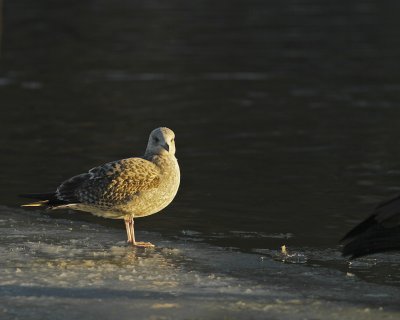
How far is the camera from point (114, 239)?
11.0m

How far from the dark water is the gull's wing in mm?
1263

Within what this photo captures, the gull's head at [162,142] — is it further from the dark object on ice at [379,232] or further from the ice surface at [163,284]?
the dark object on ice at [379,232]

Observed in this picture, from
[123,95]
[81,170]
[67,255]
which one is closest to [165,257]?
[67,255]

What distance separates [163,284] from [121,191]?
168 cm

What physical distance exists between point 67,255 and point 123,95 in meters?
Answer: 12.4

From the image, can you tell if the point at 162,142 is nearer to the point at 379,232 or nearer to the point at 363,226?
the point at 363,226

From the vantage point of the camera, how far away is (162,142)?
Answer: 35.8 ft

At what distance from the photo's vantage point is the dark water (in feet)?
42.9

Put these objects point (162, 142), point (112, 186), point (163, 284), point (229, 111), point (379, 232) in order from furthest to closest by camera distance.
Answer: point (229, 111) → point (162, 142) → point (112, 186) → point (163, 284) → point (379, 232)

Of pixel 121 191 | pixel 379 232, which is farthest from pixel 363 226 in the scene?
pixel 121 191

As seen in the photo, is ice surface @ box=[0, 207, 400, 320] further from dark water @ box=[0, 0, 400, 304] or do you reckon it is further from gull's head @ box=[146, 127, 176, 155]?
gull's head @ box=[146, 127, 176, 155]

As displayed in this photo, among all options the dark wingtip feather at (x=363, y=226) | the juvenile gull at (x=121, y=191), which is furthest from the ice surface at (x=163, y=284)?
the dark wingtip feather at (x=363, y=226)

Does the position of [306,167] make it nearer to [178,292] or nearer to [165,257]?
[165,257]

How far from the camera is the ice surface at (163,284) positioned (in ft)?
27.3
